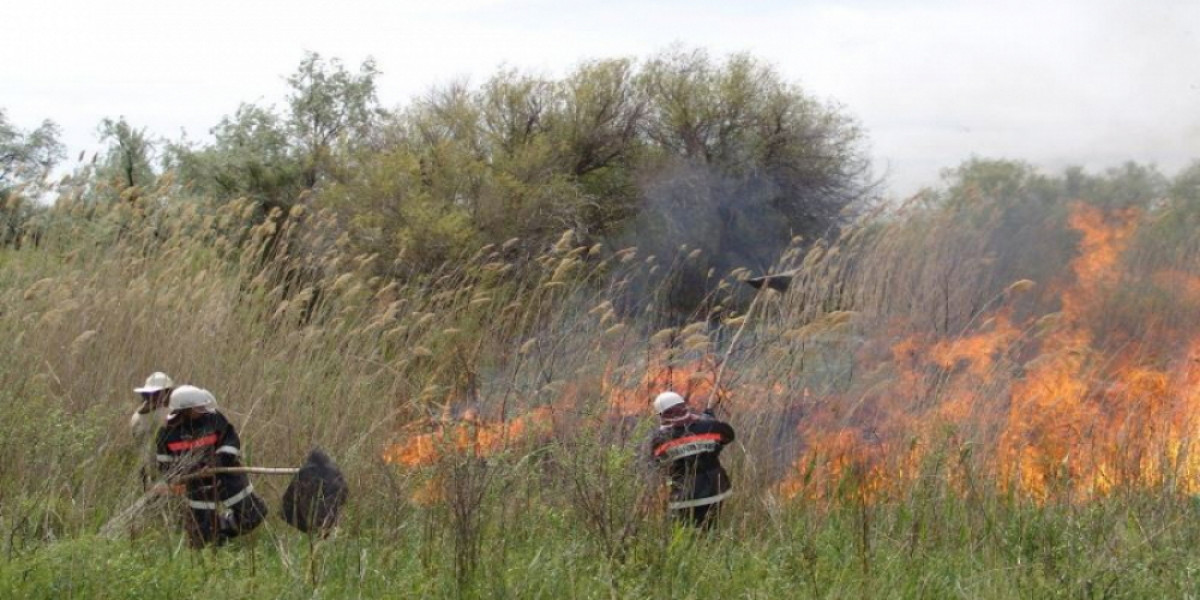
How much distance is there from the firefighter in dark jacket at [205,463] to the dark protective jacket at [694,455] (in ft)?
6.83

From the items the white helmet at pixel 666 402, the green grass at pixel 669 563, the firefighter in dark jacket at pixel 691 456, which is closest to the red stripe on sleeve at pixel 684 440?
the firefighter in dark jacket at pixel 691 456

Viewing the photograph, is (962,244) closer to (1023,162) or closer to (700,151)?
(1023,162)

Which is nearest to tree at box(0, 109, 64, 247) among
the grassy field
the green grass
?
the grassy field

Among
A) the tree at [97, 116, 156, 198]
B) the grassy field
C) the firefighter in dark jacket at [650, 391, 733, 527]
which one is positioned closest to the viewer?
the grassy field

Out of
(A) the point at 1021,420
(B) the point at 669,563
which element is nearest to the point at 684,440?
(B) the point at 669,563

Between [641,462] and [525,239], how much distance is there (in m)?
10.0

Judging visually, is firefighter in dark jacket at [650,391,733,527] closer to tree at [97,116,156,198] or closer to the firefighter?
the firefighter

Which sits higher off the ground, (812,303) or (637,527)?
(812,303)

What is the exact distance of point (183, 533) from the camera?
6.28m

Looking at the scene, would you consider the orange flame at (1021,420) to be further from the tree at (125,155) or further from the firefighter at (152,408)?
the tree at (125,155)

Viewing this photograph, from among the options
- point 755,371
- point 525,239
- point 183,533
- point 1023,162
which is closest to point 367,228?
point 525,239

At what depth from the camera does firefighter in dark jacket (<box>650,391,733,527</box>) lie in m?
6.61

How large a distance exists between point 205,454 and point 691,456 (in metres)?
2.47

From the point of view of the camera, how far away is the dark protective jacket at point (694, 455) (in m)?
6.61
